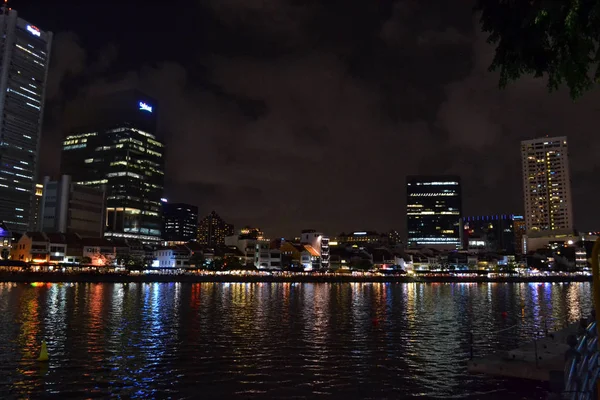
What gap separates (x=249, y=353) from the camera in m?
34.5

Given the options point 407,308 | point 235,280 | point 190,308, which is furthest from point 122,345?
point 235,280

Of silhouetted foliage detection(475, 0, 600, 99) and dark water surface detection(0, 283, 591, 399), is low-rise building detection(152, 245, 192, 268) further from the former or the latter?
silhouetted foliage detection(475, 0, 600, 99)

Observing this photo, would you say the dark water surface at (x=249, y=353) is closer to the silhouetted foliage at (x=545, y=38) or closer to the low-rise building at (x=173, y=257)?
the silhouetted foliage at (x=545, y=38)

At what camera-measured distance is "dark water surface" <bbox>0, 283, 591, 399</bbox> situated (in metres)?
24.7

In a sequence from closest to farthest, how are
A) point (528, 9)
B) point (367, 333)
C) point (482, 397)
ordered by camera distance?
point (528, 9) < point (482, 397) < point (367, 333)

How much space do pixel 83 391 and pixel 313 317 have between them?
121 feet

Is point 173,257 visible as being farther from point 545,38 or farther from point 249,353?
point 545,38

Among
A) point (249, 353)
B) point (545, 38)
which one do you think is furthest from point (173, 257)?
point (545, 38)

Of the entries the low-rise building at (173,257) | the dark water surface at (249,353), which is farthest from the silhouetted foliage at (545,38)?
the low-rise building at (173,257)

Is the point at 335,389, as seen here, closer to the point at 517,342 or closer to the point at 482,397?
the point at 482,397

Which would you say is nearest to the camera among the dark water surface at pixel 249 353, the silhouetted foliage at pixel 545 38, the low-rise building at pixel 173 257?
the silhouetted foliage at pixel 545 38

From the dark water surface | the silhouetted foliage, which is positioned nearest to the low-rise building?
the dark water surface

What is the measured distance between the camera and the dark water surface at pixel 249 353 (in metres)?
24.7

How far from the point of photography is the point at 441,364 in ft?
102
